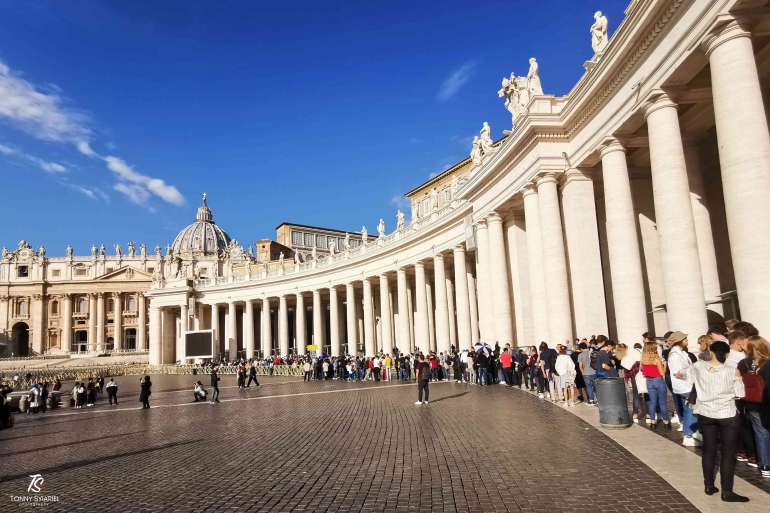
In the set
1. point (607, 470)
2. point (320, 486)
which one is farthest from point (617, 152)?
point (320, 486)

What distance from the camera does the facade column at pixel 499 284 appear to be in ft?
86.7

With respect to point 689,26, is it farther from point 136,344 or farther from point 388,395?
point 136,344

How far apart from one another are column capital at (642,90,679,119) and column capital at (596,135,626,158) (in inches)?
101

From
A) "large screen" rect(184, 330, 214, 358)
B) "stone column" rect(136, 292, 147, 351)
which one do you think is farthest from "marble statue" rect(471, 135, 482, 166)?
"stone column" rect(136, 292, 147, 351)

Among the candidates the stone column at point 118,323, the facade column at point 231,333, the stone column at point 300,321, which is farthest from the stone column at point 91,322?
the stone column at point 300,321

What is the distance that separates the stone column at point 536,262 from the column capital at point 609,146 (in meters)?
3.93

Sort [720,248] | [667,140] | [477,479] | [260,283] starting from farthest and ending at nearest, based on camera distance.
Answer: [260,283] → [720,248] → [667,140] → [477,479]

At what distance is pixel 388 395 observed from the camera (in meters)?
21.5

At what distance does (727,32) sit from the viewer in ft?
41.2

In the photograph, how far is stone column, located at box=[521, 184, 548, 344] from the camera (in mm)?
22844

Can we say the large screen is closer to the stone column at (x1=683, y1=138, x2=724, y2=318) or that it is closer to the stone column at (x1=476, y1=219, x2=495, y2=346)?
the stone column at (x1=476, y1=219, x2=495, y2=346)

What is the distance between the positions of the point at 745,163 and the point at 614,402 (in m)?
6.31

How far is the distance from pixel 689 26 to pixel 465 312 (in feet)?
75.1

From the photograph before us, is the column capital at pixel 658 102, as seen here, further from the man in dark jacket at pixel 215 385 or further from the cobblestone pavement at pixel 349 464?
the man in dark jacket at pixel 215 385
